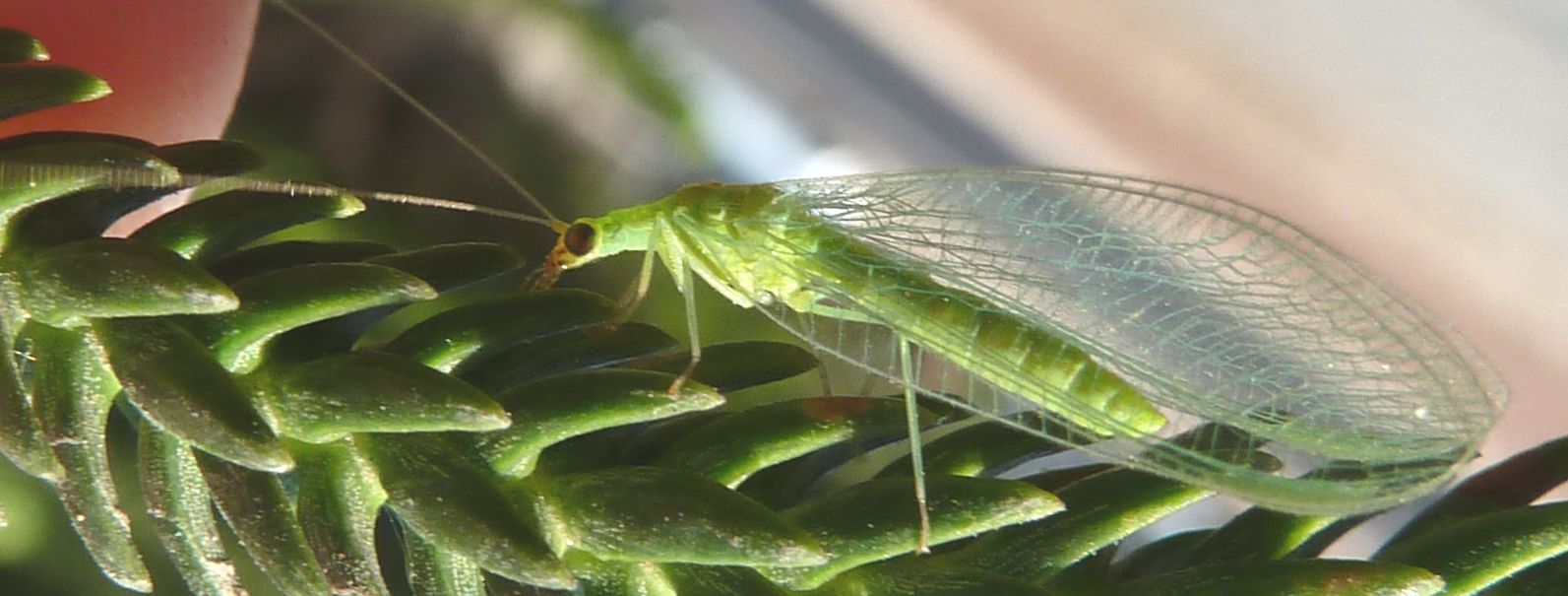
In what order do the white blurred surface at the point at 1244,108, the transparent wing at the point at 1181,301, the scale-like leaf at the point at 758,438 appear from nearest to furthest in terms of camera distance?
the scale-like leaf at the point at 758,438, the transparent wing at the point at 1181,301, the white blurred surface at the point at 1244,108

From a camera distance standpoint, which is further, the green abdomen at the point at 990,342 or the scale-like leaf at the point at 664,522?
the green abdomen at the point at 990,342

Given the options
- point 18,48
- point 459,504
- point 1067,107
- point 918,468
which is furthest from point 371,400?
point 1067,107

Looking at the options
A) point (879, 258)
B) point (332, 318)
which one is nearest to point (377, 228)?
point (879, 258)

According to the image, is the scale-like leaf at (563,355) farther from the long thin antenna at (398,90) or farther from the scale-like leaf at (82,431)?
the long thin antenna at (398,90)

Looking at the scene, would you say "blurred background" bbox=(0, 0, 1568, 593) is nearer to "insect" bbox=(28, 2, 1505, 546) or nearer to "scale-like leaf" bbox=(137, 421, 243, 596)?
"insect" bbox=(28, 2, 1505, 546)

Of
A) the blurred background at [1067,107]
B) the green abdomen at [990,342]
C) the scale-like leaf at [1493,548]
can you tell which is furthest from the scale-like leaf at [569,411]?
the blurred background at [1067,107]

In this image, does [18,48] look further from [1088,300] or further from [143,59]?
[1088,300]
